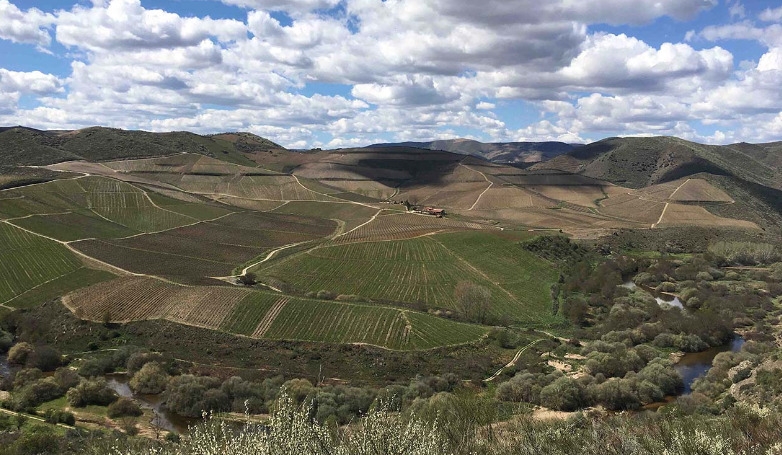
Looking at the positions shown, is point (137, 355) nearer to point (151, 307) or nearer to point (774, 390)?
point (151, 307)

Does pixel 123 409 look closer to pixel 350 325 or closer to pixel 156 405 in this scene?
pixel 156 405

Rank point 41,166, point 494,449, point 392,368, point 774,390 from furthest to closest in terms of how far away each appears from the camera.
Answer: point 41,166
point 392,368
point 774,390
point 494,449

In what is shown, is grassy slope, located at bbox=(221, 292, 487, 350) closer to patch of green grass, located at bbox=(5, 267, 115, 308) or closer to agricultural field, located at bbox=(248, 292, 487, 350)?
agricultural field, located at bbox=(248, 292, 487, 350)

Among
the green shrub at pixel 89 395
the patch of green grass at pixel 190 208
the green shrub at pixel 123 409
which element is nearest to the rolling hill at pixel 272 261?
the patch of green grass at pixel 190 208

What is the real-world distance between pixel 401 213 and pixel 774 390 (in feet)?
396

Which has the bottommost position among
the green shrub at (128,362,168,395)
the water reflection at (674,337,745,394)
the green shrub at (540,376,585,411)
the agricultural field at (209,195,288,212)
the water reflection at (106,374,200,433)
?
the water reflection at (674,337,745,394)

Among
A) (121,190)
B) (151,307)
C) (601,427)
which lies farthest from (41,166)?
(601,427)

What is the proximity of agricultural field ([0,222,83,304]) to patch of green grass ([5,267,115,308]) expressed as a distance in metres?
1.01

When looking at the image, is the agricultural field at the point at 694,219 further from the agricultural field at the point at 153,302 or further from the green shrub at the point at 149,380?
the green shrub at the point at 149,380

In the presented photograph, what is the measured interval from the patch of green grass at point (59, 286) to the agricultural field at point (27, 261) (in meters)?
1.01

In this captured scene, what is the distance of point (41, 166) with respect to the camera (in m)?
181

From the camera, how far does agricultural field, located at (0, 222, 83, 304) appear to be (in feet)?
252

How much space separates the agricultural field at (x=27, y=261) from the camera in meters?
76.9

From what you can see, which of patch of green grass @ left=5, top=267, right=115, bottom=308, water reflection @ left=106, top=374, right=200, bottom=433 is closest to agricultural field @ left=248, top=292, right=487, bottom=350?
water reflection @ left=106, top=374, right=200, bottom=433
